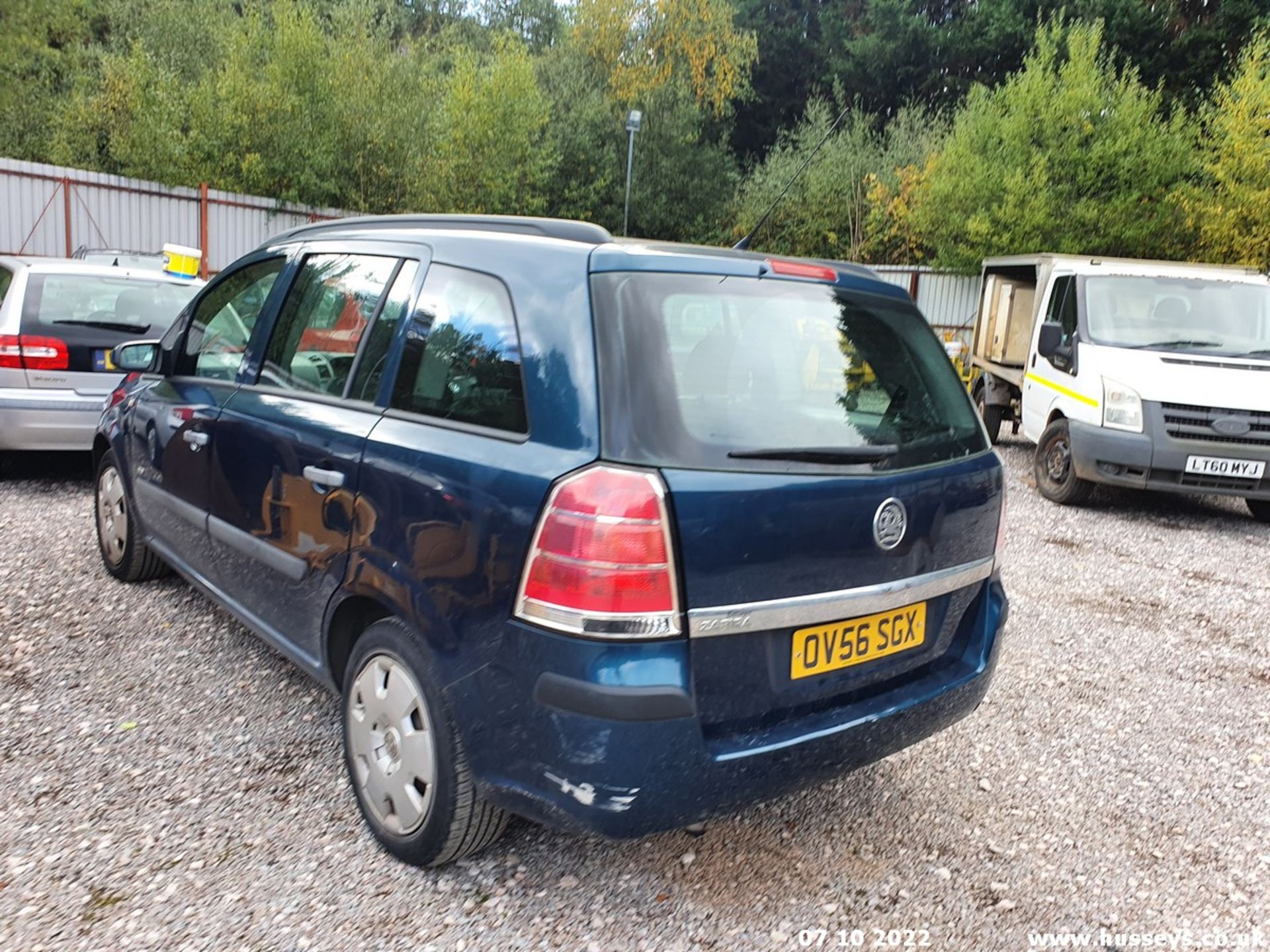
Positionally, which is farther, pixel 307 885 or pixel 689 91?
pixel 689 91

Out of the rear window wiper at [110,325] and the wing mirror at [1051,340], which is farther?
the wing mirror at [1051,340]

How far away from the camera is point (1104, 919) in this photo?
261 cm

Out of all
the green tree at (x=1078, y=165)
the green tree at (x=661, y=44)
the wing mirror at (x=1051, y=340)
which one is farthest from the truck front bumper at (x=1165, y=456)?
the green tree at (x=661, y=44)

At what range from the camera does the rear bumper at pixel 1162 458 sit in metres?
7.17

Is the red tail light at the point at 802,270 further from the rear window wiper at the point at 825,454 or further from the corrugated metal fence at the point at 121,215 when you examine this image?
the corrugated metal fence at the point at 121,215

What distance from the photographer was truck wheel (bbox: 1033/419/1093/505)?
26.4ft

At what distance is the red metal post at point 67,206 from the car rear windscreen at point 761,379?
60.1ft

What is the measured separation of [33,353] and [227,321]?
10.4ft

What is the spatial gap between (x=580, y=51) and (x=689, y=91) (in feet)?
12.5

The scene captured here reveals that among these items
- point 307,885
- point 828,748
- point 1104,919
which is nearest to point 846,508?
point 828,748

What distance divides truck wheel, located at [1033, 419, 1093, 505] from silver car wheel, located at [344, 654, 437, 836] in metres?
6.68

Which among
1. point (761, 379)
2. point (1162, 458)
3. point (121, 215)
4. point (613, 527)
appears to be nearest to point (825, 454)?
point (761, 379)

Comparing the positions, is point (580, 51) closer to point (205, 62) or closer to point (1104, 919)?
point (205, 62)

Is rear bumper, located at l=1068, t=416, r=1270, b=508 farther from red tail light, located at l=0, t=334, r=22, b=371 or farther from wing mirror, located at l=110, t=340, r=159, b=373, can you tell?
red tail light, located at l=0, t=334, r=22, b=371
